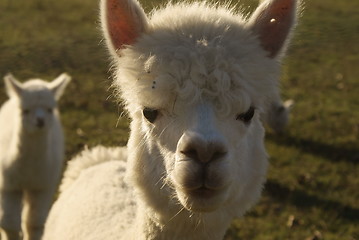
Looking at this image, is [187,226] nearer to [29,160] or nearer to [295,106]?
[29,160]

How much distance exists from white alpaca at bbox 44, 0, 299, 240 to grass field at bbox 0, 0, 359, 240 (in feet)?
2.06

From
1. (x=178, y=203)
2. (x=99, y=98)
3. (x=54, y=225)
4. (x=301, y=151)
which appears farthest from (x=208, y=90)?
(x=99, y=98)

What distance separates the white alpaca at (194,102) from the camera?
275 cm

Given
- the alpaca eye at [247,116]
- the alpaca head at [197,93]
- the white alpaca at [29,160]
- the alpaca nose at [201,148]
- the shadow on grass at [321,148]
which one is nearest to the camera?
the alpaca nose at [201,148]

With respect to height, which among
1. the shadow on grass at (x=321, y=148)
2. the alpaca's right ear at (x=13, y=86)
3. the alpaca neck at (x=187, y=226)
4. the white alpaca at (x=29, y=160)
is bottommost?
the shadow on grass at (x=321, y=148)

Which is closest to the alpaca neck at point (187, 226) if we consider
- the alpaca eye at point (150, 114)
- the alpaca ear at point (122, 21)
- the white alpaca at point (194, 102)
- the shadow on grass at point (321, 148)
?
the white alpaca at point (194, 102)

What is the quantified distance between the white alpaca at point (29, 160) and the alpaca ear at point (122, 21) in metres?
3.43

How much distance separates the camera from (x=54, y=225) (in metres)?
4.70

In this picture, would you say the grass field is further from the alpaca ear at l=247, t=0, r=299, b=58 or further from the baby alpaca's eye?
the alpaca ear at l=247, t=0, r=299, b=58

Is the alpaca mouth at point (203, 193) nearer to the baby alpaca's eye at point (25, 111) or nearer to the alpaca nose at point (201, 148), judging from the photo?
the alpaca nose at point (201, 148)

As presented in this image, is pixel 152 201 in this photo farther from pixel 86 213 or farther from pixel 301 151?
pixel 301 151

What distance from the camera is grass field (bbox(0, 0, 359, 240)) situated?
5.77m

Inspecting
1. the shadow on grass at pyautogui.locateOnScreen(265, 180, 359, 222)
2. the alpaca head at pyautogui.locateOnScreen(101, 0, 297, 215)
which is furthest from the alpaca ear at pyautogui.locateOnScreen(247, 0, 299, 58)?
the shadow on grass at pyautogui.locateOnScreen(265, 180, 359, 222)

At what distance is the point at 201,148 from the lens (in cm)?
261
